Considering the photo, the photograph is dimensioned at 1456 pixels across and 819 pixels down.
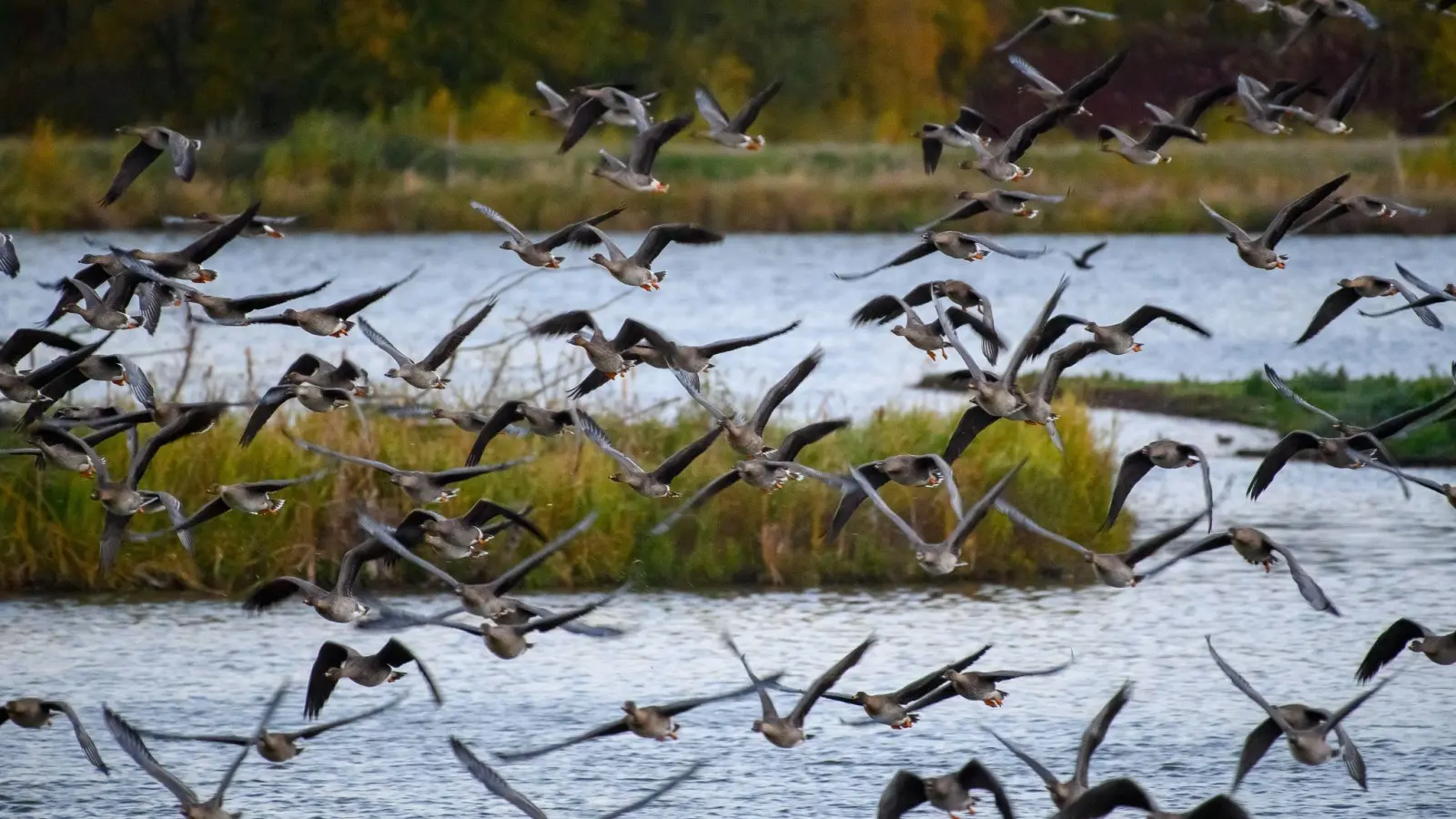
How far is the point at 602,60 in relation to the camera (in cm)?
6806

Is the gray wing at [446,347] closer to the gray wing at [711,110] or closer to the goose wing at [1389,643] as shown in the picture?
the gray wing at [711,110]

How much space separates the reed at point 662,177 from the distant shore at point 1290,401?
78.3 feet

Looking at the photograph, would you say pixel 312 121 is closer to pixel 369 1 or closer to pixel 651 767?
pixel 369 1

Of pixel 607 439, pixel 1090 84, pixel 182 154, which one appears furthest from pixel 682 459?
pixel 182 154

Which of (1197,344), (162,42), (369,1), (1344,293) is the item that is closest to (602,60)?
(369,1)

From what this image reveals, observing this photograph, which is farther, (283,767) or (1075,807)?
(283,767)

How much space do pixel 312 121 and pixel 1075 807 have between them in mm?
52157

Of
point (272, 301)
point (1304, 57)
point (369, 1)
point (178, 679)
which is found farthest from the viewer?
point (1304, 57)

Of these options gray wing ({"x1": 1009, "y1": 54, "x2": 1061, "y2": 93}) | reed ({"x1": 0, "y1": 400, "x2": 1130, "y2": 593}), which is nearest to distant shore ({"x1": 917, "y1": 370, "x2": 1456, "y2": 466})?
reed ({"x1": 0, "y1": 400, "x2": 1130, "y2": 593})

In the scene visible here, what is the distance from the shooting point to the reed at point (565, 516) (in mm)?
19438


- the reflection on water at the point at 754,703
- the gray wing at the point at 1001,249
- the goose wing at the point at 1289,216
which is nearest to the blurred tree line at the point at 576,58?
the reflection on water at the point at 754,703

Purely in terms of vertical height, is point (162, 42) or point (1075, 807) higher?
point (162, 42)

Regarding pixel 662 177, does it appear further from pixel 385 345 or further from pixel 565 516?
pixel 385 345

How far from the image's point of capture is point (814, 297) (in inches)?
2023
